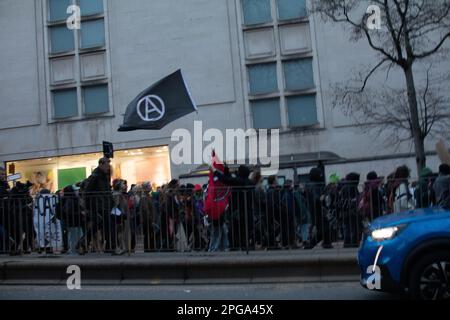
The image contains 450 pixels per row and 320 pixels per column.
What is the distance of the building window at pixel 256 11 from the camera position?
1104 inches

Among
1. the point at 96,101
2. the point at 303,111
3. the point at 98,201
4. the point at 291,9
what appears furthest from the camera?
the point at 96,101

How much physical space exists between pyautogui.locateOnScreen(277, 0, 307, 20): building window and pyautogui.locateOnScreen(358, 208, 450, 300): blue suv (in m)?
20.7

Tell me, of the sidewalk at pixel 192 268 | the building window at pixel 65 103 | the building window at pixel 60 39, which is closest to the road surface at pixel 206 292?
the sidewalk at pixel 192 268

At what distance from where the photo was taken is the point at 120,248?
11.9 m

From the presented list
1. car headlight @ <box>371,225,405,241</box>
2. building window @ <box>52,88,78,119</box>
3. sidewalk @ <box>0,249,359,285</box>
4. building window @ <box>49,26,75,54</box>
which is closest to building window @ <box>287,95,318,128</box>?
building window @ <box>52,88,78,119</box>

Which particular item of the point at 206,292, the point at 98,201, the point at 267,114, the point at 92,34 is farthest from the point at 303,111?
the point at 206,292

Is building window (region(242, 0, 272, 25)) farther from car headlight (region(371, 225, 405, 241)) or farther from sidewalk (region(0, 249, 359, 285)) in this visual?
car headlight (region(371, 225, 405, 241))

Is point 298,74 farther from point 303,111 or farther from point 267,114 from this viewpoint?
point 267,114

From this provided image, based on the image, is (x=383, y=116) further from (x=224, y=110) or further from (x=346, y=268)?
(x=346, y=268)

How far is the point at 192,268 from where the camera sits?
1083 centimetres

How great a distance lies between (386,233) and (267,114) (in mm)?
19921

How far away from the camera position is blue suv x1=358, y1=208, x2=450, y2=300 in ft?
24.8
